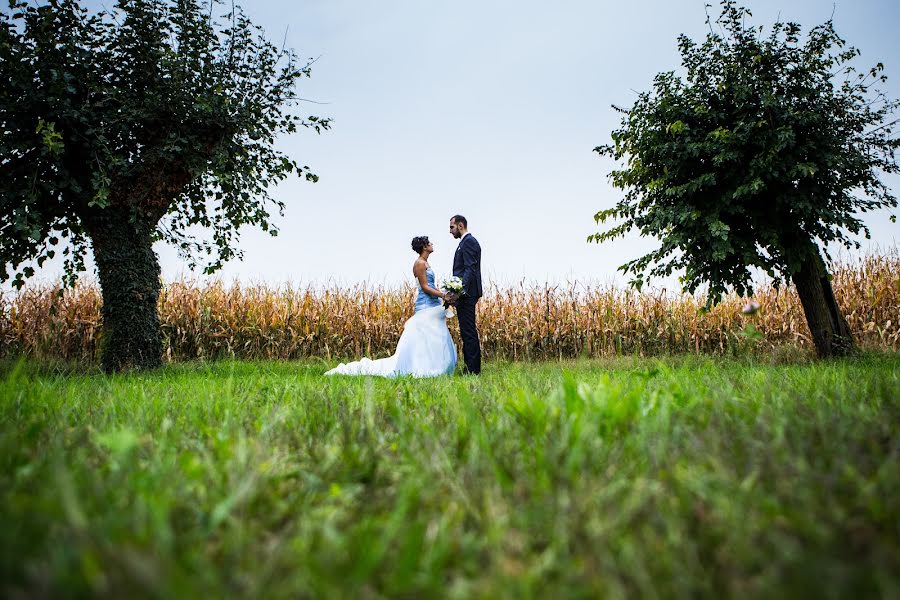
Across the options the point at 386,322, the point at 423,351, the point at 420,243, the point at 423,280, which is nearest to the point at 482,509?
the point at 423,351

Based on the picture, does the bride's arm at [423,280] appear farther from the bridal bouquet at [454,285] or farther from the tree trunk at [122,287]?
the tree trunk at [122,287]

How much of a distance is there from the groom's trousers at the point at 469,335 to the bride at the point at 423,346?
503 millimetres

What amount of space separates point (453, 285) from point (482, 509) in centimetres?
822

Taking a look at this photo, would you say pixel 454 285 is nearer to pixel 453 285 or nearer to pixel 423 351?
pixel 453 285

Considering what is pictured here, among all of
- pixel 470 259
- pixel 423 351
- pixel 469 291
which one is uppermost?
pixel 470 259

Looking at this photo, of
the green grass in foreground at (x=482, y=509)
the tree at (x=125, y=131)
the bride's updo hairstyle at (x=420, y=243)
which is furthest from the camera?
the bride's updo hairstyle at (x=420, y=243)

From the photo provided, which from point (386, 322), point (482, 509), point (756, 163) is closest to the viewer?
point (482, 509)

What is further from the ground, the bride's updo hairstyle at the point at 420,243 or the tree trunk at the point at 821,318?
the bride's updo hairstyle at the point at 420,243

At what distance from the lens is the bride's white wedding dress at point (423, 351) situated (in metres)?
10.1

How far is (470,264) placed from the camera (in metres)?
9.55

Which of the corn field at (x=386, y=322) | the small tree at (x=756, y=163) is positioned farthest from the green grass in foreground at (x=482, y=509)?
the corn field at (x=386, y=322)

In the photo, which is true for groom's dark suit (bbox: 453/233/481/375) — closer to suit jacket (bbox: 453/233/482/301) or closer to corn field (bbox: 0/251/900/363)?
suit jacket (bbox: 453/233/482/301)

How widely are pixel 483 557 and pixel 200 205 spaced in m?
10.7

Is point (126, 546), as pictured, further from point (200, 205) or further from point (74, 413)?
point (200, 205)
